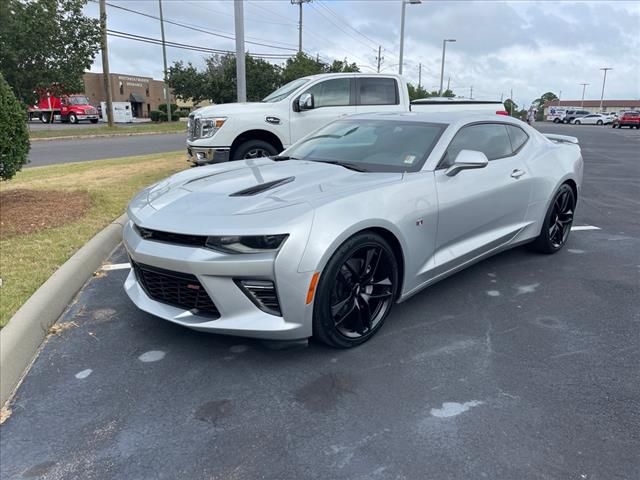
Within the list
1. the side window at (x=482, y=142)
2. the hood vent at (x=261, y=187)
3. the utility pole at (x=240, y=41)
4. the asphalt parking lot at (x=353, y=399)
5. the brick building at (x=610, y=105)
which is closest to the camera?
the asphalt parking lot at (x=353, y=399)

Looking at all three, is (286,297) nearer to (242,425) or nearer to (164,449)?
(242,425)

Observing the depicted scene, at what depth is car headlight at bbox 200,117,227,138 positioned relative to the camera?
800cm

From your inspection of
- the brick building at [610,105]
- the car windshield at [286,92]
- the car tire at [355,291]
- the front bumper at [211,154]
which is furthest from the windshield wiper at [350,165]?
the brick building at [610,105]

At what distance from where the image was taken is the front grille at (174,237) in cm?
295

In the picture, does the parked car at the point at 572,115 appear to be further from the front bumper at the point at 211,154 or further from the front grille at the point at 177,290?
the front grille at the point at 177,290

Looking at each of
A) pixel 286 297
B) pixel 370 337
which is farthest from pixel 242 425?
pixel 370 337

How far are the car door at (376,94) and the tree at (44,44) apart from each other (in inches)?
767

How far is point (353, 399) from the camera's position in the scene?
2.77m

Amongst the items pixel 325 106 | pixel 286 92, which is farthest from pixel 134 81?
pixel 325 106

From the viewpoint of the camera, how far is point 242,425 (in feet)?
8.40

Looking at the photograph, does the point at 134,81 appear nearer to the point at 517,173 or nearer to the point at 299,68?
the point at 299,68

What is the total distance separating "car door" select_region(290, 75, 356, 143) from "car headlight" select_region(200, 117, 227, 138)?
3.89 feet

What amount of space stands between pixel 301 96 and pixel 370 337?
19.8ft

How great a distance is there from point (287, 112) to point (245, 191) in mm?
5347
